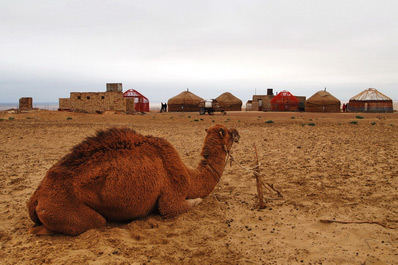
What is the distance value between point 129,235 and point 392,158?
6.86m

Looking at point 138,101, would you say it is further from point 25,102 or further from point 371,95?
point 371,95

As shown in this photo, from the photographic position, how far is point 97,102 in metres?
33.8

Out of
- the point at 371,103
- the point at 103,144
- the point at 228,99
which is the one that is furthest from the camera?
the point at 228,99

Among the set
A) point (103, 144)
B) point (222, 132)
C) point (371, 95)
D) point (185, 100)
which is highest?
point (371, 95)

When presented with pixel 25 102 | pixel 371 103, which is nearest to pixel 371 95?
pixel 371 103

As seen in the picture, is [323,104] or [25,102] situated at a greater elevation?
[323,104]

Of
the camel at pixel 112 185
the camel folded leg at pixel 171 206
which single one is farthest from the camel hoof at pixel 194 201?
the camel folded leg at pixel 171 206

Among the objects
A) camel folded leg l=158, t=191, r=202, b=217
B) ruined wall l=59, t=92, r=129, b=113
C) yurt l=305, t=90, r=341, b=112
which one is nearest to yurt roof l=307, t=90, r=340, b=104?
yurt l=305, t=90, r=341, b=112

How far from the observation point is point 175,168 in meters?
4.64

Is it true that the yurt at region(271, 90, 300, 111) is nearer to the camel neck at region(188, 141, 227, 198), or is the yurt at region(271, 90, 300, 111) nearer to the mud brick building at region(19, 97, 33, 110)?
the mud brick building at region(19, 97, 33, 110)

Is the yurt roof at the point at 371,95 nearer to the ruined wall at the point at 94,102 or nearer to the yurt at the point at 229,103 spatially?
the yurt at the point at 229,103

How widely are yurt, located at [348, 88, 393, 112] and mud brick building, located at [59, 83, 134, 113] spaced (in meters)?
30.9

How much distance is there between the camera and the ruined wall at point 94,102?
109 feet

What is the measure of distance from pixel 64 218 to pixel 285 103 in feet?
158
